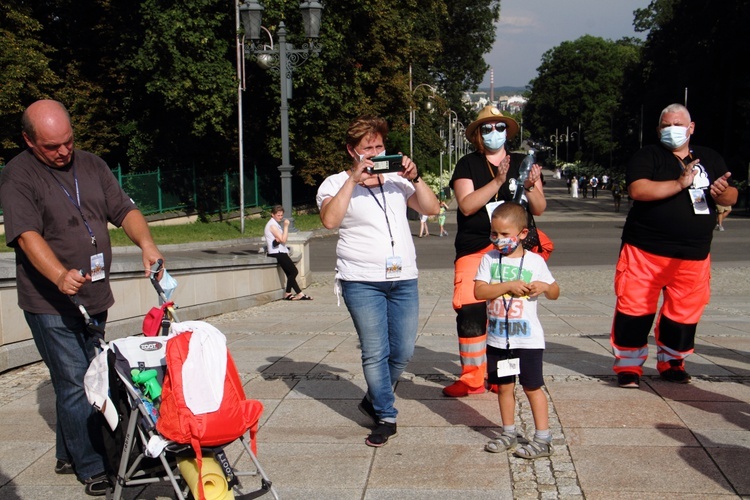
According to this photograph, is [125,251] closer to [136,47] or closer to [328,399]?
[136,47]

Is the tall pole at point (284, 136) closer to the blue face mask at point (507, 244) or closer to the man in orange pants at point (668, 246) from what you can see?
the man in orange pants at point (668, 246)

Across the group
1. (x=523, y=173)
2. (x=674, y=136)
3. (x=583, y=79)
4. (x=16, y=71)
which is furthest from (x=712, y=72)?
(x=583, y=79)

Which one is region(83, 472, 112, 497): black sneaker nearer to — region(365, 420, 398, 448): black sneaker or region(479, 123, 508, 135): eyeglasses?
region(365, 420, 398, 448): black sneaker

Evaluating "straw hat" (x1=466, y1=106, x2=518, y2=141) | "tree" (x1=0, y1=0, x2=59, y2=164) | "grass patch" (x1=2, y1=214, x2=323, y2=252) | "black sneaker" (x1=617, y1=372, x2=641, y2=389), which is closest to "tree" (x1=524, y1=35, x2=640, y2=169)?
"grass patch" (x1=2, y1=214, x2=323, y2=252)

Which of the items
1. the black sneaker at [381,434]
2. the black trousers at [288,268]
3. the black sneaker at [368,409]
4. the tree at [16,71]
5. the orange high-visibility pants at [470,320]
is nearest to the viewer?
the black sneaker at [381,434]

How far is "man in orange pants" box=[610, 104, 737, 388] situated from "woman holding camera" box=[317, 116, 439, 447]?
1819mm

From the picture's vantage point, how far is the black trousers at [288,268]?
14.2 meters

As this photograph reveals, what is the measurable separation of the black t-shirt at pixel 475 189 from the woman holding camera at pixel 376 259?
0.64 m

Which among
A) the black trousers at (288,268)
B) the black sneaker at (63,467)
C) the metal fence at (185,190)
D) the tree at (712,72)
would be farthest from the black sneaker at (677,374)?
the tree at (712,72)

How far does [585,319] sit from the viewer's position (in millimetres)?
10391

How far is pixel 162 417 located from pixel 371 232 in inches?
70.2

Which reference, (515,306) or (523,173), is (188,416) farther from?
(523,173)

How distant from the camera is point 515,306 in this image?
4398 millimetres

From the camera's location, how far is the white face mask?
18.8 feet
